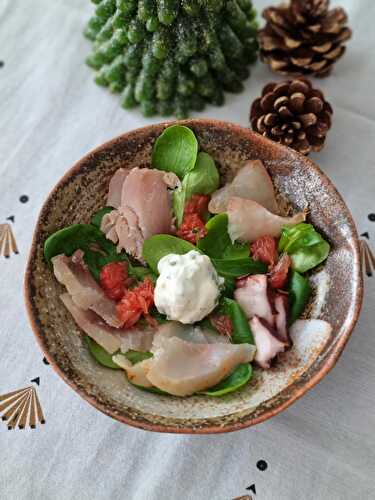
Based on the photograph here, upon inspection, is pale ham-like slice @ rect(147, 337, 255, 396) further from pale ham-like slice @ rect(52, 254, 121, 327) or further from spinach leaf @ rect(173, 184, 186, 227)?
spinach leaf @ rect(173, 184, 186, 227)

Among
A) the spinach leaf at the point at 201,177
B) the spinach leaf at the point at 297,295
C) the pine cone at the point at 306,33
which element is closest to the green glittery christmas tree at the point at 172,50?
the pine cone at the point at 306,33

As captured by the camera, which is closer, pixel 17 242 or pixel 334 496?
pixel 334 496

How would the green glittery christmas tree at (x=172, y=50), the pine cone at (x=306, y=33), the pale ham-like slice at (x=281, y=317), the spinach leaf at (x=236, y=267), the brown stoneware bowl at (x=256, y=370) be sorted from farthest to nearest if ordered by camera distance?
the pine cone at (x=306, y=33), the green glittery christmas tree at (x=172, y=50), the spinach leaf at (x=236, y=267), the pale ham-like slice at (x=281, y=317), the brown stoneware bowl at (x=256, y=370)

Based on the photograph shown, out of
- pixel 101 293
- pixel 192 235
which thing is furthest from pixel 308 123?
pixel 101 293

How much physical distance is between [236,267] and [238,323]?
143 millimetres

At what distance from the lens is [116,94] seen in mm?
1829

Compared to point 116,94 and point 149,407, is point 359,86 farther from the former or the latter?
point 149,407

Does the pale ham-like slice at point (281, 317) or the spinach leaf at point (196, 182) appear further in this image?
the spinach leaf at point (196, 182)

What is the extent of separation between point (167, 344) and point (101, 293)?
0.21m

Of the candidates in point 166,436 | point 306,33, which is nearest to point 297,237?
point 166,436

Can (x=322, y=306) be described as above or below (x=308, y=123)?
below

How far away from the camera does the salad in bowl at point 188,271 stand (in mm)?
1288

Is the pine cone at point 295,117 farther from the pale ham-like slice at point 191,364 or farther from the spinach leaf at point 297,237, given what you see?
the pale ham-like slice at point 191,364

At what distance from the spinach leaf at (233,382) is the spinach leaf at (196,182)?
0.41 meters
